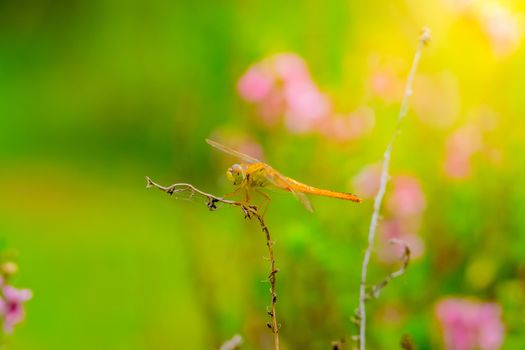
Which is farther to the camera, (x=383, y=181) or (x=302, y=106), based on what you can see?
(x=302, y=106)

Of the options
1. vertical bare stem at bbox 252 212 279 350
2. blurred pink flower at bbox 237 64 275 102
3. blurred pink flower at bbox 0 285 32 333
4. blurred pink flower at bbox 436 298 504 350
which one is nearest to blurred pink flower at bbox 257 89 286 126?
blurred pink flower at bbox 237 64 275 102

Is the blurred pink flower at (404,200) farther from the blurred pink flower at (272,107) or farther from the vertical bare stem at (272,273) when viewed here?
the vertical bare stem at (272,273)

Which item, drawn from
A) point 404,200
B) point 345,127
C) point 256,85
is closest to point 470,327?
point 404,200

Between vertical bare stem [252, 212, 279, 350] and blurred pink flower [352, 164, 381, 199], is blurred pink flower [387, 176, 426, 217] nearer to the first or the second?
blurred pink flower [352, 164, 381, 199]

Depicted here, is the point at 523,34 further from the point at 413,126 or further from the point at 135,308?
the point at 135,308

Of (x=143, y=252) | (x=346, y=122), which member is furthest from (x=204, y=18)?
(x=346, y=122)

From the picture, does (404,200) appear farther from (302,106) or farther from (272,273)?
(272,273)
